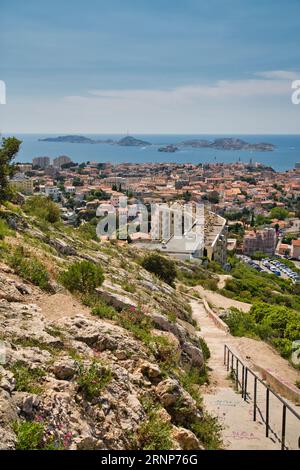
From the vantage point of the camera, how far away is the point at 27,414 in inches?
158

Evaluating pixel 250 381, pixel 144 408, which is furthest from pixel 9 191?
pixel 144 408

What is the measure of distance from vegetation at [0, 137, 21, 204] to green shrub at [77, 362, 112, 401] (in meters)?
9.80

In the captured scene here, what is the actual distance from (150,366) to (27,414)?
1.96 meters

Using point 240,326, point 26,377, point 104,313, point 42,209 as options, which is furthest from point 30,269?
point 42,209

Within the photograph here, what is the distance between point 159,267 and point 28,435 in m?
15.7

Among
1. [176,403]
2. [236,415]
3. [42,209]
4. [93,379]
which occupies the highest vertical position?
[42,209]

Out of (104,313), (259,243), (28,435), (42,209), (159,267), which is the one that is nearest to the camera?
(28,435)

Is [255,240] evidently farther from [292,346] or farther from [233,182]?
[233,182]

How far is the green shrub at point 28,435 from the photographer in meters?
3.68

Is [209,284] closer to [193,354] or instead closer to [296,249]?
[193,354]

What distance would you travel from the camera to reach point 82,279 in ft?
26.7

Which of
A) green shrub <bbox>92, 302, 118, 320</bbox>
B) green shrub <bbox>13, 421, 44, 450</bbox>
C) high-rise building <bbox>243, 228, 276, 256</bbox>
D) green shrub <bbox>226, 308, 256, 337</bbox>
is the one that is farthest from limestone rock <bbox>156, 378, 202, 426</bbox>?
high-rise building <bbox>243, 228, 276, 256</bbox>

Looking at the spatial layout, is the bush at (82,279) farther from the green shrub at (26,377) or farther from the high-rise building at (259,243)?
the high-rise building at (259,243)

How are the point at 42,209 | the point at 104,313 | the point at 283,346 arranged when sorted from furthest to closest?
the point at 42,209 → the point at 283,346 → the point at 104,313
